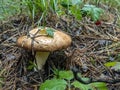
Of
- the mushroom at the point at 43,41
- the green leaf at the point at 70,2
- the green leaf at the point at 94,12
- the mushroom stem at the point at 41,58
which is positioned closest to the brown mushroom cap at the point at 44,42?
the mushroom at the point at 43,41

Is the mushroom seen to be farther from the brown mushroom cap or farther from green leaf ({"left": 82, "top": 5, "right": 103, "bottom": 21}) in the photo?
green leaf ({"left": 82, "top": 5, "right": 103, "bottom": 21})

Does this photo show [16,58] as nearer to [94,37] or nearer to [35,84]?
[35,84]

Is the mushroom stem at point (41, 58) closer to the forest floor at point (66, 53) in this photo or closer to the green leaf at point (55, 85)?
the forest floor at point (66, 53)

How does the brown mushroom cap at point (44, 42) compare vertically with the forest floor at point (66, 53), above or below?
above

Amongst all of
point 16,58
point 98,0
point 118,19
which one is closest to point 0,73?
point 16,58

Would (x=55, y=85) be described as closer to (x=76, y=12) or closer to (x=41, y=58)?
(x=41, y=58)

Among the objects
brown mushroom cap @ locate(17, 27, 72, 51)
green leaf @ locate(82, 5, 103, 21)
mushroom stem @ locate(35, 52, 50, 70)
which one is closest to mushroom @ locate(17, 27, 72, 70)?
brown mushroom cap @ locate(17, 27, 72, 51)

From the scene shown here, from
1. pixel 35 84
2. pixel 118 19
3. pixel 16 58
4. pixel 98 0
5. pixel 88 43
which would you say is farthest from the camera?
pixel 98 0

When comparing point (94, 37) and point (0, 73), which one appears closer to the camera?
point (0, 73)
